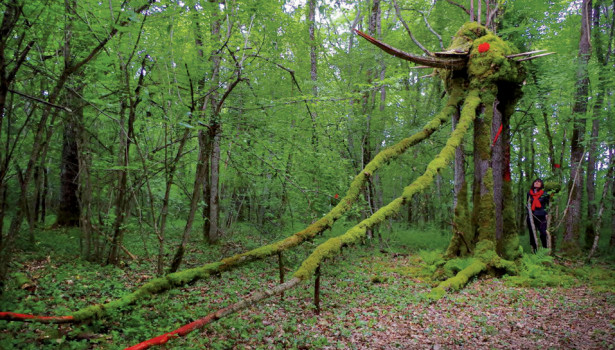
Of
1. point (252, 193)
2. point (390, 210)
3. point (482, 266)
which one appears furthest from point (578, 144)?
point (252, 193)

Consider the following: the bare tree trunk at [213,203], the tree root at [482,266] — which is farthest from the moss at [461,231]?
the bare tree trunk at [213,203]

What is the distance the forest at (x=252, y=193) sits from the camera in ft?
12.8

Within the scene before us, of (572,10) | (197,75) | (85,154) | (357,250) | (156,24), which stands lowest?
(357,250)

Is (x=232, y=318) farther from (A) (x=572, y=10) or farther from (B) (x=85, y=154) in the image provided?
(A) (x=572, y=10)

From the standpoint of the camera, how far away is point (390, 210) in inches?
187

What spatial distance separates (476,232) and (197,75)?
21.8 feet

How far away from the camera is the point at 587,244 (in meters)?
11.2

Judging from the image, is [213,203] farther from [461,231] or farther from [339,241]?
[461,231]

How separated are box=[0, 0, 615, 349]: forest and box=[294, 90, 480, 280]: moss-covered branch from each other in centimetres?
3

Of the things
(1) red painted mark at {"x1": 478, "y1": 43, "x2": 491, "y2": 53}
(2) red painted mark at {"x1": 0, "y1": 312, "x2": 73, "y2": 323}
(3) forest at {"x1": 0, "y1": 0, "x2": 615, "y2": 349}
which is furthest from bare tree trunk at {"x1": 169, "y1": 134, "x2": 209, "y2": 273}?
(1) red painted mark at {"x1": 478, "y1": 43, "x2": 491, "y2": 53}

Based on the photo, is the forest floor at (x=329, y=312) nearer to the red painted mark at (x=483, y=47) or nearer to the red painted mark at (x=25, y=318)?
the red painted mark at (x=25, y=318)

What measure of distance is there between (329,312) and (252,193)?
16.6 ft

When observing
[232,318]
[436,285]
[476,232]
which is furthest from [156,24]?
[476,232]

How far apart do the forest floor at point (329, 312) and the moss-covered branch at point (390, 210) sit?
967 mm
